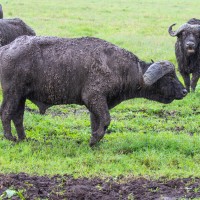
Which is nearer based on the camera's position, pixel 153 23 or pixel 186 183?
pixel 186 183

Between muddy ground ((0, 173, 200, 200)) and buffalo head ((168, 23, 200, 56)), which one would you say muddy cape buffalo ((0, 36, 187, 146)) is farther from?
buffalo head ((168, 23, 200, 56))

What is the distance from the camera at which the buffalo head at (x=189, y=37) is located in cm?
1288

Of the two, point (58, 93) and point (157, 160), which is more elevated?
point (58, 93)

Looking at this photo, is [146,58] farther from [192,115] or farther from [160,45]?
[192,115]

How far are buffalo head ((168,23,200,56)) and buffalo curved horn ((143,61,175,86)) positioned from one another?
14.4ft

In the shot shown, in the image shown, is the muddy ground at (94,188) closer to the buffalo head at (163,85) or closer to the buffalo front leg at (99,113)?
the buffalo front leg at (99,113)

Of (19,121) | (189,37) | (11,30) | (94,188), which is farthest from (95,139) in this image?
(11,30)

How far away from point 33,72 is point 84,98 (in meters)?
0.94

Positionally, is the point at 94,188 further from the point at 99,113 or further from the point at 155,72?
the point at 155,72

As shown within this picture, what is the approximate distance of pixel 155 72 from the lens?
859 centimetres

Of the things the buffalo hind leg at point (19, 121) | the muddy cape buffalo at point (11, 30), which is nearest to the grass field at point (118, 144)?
Result: the buffalo hind leg at point (19, 121)

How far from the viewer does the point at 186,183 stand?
265 inches

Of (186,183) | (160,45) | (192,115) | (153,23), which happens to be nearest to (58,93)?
(186,183)

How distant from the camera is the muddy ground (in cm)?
617
